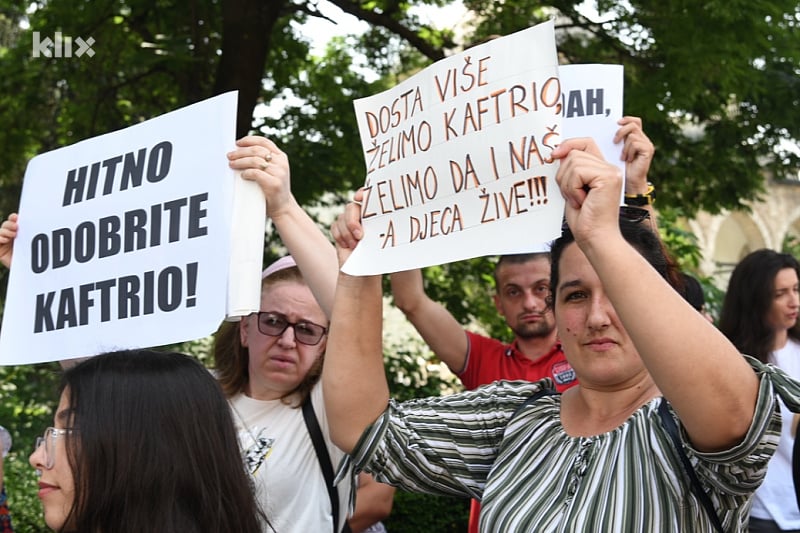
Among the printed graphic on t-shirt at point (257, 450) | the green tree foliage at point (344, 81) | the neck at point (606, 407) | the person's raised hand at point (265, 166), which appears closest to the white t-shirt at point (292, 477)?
the printed graphic on t-shirt at point (257, 450)

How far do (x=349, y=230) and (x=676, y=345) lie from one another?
1.02 m

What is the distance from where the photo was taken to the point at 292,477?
3.03 metres

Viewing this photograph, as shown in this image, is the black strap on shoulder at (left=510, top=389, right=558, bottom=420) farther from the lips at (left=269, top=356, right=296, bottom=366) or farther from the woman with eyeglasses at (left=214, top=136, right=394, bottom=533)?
the lips at (left=269, top=356, right=296, bottom=366)

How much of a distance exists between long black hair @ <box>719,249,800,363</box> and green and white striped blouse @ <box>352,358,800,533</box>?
2.30 meters

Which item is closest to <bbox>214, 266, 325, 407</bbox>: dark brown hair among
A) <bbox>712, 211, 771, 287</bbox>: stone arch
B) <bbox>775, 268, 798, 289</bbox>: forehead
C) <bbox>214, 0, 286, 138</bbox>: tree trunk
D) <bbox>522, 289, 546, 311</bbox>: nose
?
<bbox>522, 289, 546, 311</bbox>: nose

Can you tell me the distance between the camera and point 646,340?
6.04 ft

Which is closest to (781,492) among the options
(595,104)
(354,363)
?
(595,104)

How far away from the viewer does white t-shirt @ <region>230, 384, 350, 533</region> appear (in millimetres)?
2992

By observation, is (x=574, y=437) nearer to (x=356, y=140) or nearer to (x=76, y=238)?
A: (x=76, y=238)

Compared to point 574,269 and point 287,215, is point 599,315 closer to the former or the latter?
point 574,269

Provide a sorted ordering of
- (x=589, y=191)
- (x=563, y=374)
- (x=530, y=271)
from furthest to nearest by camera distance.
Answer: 1. (x=530, y=271)
2. (x=563, y=374)
3. (x=589, y=191)

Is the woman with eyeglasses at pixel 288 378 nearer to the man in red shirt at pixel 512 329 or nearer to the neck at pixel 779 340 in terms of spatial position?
the man in red shirt at pixel 512 329

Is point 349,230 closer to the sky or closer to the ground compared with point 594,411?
closer to the sky

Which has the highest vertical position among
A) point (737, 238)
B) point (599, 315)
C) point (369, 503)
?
point (737, 238)
